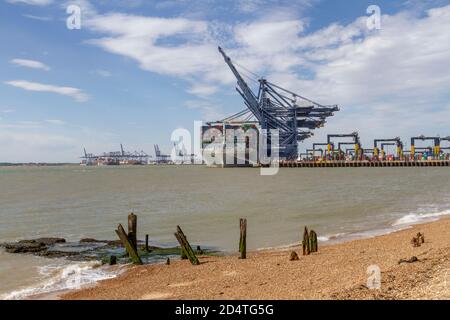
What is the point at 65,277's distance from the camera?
46.0ft

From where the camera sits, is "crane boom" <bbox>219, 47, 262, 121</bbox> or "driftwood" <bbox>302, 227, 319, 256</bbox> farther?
"crane boom" <bbox>219, 47, 262, 121</bbox>

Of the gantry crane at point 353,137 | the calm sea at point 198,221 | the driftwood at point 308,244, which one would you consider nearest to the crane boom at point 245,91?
the gantry crane at point 353,137

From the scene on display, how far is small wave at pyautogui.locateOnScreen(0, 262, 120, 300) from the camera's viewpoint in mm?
12422

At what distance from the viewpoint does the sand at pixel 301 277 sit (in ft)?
29.7

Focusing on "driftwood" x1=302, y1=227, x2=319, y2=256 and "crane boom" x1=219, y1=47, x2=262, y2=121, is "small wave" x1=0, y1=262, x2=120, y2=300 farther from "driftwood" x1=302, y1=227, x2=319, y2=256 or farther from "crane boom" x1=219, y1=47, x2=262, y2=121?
"crane boom" x1=219, y1=47, x2=262, y2=121

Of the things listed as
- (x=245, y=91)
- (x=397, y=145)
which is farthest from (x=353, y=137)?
(x=245, y=91)

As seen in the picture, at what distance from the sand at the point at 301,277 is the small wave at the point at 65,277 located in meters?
0.71

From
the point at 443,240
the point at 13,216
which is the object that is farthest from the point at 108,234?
the point at 443,240

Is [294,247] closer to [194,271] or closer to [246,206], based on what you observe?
[194,271]

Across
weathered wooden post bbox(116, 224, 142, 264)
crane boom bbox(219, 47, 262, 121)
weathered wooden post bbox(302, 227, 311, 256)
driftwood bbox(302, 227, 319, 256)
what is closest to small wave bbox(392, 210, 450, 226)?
driftwood bbox(302, 227, 319, 256)

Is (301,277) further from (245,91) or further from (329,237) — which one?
(245,91)

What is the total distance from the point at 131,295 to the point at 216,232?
12190 mm

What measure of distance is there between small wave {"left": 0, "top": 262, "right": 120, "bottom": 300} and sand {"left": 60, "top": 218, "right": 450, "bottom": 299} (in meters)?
0.71
